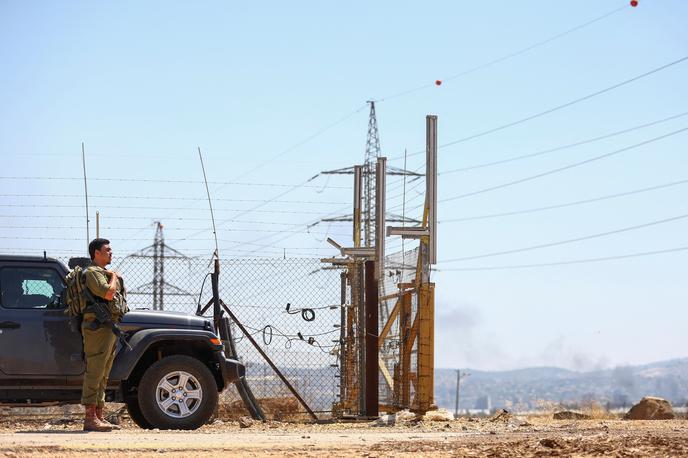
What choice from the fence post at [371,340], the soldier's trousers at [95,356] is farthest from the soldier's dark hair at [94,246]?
the fence post at [371,340]

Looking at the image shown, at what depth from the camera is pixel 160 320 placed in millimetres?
13125

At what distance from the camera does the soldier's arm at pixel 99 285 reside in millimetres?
12141

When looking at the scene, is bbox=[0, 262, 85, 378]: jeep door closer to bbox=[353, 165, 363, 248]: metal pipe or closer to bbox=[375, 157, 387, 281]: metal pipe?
bbox=[375, 157, 387, 281]: metal pipe

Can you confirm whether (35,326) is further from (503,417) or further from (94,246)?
(503,417)

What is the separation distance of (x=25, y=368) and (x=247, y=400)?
3782 mm

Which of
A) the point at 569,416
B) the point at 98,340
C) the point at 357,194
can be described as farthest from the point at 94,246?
the point at 357,194

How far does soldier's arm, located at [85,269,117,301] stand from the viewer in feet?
39.8

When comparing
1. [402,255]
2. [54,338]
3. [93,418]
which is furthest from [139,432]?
[402,255]

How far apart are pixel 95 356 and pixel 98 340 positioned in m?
0.16

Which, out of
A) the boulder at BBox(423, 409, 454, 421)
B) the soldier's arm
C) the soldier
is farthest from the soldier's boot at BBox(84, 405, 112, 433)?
the boulder at BBox(423, 409, 454, 421)

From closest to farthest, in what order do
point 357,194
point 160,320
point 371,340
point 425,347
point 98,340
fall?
point 98,340 < point 160,320 < point 425,347 < point 371,340 < point 357,194

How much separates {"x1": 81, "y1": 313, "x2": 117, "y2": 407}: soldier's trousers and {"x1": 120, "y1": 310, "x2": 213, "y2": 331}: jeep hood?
640 mm

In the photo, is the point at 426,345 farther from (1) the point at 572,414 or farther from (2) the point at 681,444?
(2) the point at 681,444

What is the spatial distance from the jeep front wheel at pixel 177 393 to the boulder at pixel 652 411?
28.6ft
